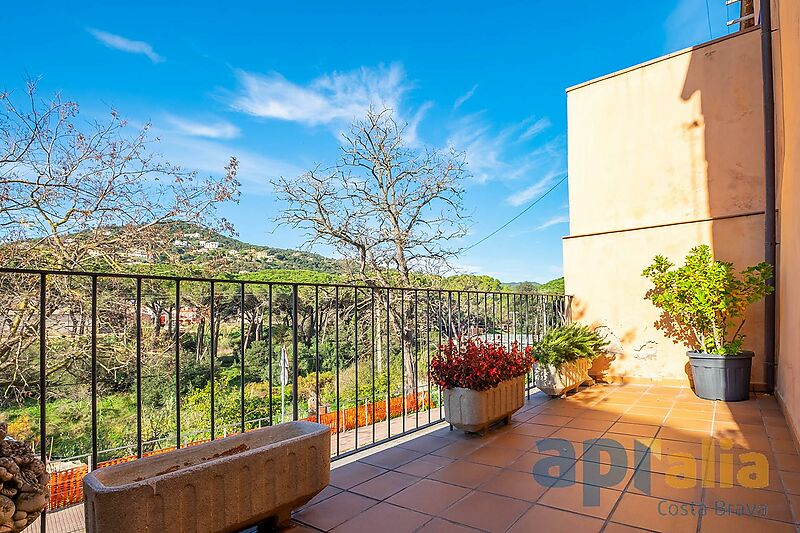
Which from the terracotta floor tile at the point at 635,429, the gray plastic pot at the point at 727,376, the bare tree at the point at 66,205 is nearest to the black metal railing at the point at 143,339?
the bare tree at the point at 66,205

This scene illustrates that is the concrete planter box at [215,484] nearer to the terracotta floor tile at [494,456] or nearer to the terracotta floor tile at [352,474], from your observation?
the terracotta floor tile at [352,474]

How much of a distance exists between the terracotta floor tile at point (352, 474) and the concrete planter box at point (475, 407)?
732 mm

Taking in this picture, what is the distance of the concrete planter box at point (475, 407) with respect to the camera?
296 centimetres

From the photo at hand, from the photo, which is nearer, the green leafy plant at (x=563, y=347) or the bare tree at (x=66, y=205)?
the green leafy plant at (x=563, y=347)

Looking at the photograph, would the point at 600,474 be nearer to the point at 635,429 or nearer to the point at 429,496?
the point at 429,496

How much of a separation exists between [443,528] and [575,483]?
816 mm

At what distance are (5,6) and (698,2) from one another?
11.0 m

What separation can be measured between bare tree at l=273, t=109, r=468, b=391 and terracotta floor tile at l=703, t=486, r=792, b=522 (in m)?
9.86

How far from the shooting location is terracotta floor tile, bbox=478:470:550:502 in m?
2.10

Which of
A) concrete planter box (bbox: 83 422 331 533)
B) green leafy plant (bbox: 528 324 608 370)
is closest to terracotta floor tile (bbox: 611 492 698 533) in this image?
concrete planter box (bbox: 83 422 331 533)

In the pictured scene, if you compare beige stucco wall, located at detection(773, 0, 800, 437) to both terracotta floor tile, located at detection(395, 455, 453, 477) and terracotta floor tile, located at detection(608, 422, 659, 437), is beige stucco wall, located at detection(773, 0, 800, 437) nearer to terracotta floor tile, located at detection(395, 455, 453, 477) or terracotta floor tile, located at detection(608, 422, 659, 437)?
terracotta floor tile, located at detection(608, 422, 659, 437)

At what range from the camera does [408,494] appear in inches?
84.3

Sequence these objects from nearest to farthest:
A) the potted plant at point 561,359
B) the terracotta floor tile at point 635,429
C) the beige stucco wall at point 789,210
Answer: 1. the beige stucco wall at point 789,210
2. the terracotta floor tile at point 635,429
3. the potted plant at point 561,359

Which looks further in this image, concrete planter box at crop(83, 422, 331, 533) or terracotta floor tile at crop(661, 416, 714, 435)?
terracotta floor tile at crop(661, 416, 714, 435)
